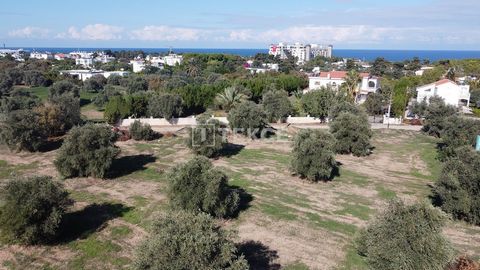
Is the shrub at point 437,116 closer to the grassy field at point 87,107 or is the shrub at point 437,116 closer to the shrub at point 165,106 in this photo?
the shrub at point 165,106

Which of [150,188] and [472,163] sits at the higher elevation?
[472,163]

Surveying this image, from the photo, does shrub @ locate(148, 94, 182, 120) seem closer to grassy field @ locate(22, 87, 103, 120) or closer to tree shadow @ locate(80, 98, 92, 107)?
grassy field @ locate(22, 87, 103, 120)

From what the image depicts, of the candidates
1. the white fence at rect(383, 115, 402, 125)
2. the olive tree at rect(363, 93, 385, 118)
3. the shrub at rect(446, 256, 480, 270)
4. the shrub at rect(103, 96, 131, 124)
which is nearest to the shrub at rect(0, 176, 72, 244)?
the shrub at rect(446, 256, 480, 270)

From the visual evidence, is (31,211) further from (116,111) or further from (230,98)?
(230,98)

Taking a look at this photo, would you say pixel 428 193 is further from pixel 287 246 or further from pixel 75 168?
pixel 75 168

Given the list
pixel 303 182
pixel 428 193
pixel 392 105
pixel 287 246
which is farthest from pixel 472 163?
pixel 392 105

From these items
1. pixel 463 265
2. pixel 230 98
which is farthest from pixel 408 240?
pixel 230 98
